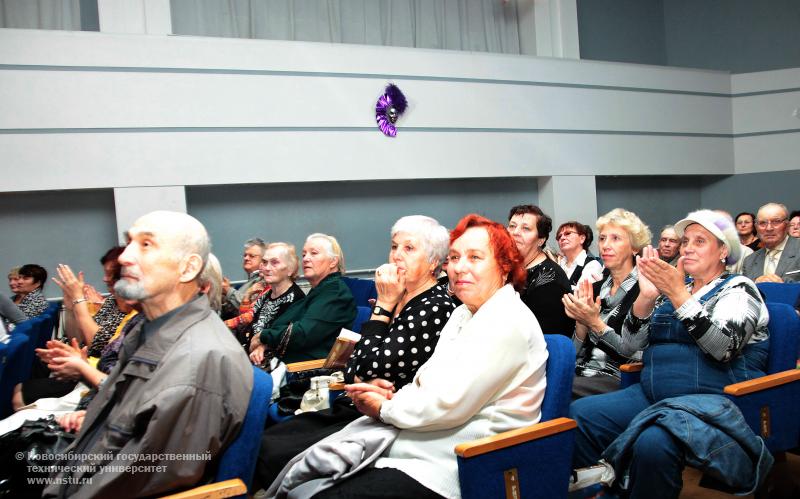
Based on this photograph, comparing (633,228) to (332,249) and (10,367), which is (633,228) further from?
(10,367)

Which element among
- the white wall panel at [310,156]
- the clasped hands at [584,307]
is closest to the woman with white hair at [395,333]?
the clasped hands at [584,307]

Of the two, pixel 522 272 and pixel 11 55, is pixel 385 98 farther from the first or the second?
pixel 522 272

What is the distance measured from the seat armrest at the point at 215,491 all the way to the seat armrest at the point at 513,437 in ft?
1.95

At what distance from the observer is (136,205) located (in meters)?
5.90

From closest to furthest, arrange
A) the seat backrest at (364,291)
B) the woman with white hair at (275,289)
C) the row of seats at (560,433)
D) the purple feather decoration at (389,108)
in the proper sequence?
the row of seats at (560,433)
the woman with white hair at (275,289)
the seat backrest at (364,291)
the purple feather decoration at (389,108)

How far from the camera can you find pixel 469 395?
1871mm

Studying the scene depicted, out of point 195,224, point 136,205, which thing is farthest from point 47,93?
point 195,224

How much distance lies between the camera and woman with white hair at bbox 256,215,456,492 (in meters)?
2.35

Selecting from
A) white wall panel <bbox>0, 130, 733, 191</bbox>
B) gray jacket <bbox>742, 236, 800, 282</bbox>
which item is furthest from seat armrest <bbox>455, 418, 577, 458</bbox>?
white wall panel <bbox>0, 130, 733, 191</bbox>

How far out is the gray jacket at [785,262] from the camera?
4.59m

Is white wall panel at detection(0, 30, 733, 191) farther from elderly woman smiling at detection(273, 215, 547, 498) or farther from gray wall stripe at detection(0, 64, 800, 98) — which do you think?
elderly woman smiling at detection(273, 215, 547, 498)

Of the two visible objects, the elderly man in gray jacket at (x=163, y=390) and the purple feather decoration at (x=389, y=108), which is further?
the purple feather decoration at (x=389, y=108)

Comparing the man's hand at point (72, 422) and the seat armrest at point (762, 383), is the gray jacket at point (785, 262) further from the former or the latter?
the man's hand at point (72, 422)

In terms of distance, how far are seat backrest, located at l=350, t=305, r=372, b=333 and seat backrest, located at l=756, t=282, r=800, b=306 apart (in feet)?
6.36
